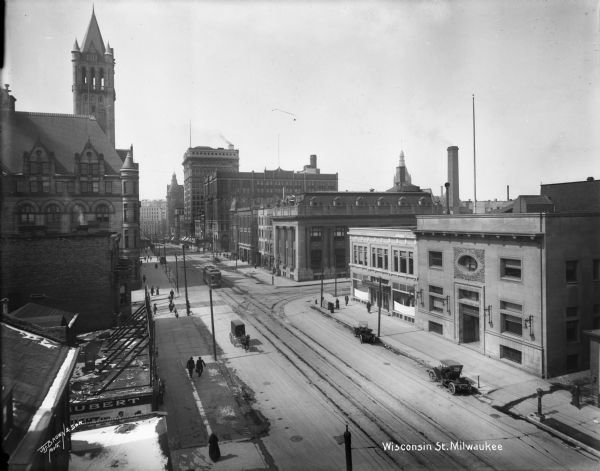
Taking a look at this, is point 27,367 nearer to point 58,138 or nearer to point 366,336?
point 366,336

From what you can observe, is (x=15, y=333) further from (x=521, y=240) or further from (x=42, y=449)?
(x=521, y=240)

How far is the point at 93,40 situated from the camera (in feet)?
273

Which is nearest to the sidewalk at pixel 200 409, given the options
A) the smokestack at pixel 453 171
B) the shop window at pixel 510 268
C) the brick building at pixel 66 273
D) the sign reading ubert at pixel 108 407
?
the sign reading ubert at pixel 108 407

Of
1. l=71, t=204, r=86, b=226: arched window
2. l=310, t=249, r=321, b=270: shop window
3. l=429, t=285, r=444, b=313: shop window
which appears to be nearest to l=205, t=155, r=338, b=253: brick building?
l=310, t=249, r=321, b=270: shop window

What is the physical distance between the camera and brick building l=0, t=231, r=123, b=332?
3416 cm

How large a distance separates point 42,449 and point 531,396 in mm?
22379

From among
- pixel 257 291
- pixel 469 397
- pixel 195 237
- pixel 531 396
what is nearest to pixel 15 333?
pixel 469 397

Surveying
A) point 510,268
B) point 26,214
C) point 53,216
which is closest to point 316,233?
point 53,216

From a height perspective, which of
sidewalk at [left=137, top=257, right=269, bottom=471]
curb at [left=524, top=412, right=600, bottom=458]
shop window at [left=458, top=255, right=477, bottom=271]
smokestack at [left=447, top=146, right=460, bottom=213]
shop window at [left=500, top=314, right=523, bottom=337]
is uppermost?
smokestack at [left=447, top=146, right=460, bottom=213]

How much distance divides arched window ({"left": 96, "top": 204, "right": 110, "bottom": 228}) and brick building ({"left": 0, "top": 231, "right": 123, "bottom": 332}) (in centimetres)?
2082

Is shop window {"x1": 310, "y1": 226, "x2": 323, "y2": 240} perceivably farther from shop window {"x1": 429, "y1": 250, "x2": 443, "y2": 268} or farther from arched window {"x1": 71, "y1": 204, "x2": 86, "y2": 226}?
shop window {"x1": 429, "y1": 250, "x2": 443, "y2": 268}

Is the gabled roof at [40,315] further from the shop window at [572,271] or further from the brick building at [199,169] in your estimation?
the brick building at [199,169]

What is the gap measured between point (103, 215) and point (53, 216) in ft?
18.7

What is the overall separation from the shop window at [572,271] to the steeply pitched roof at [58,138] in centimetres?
5264
